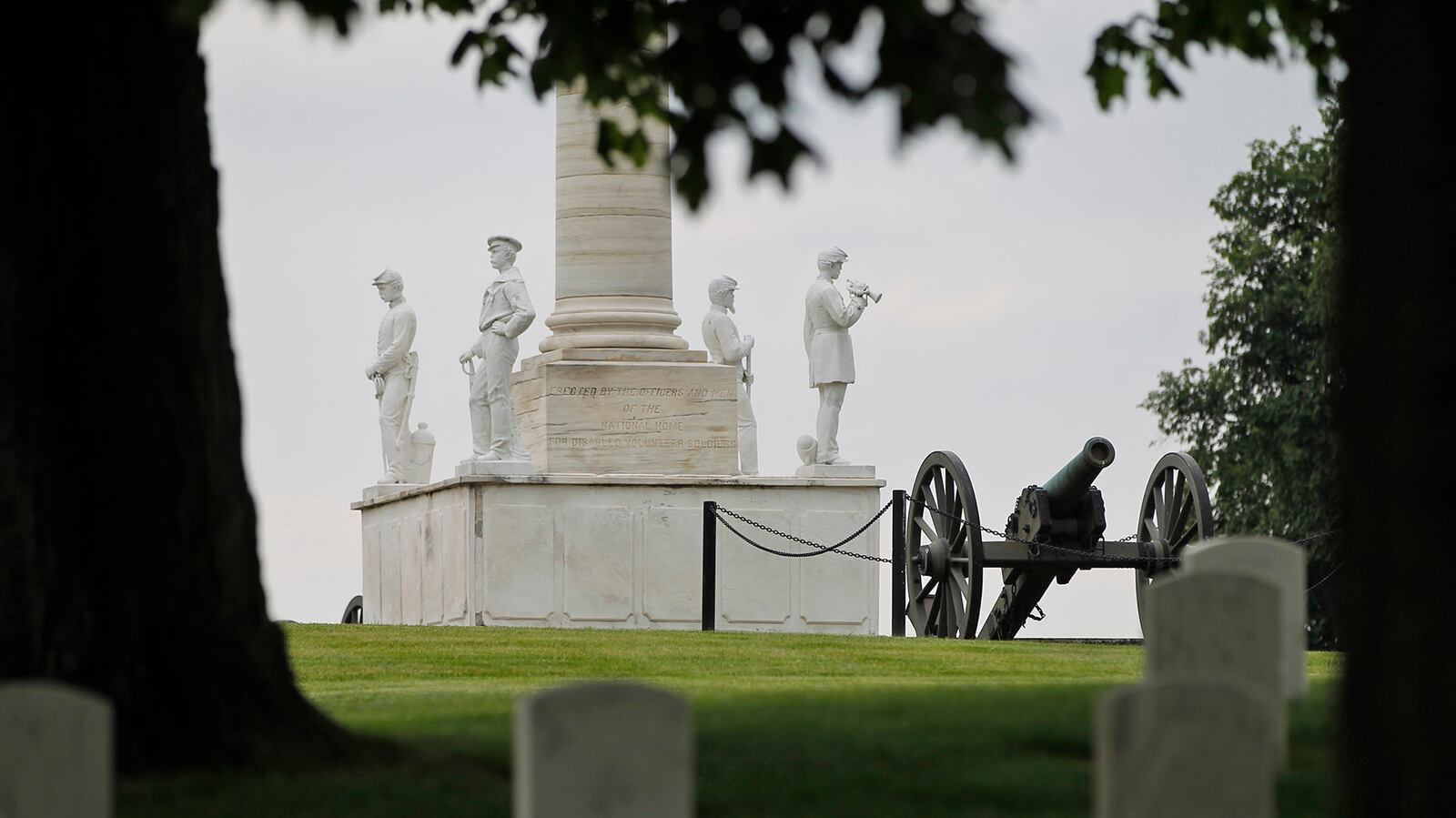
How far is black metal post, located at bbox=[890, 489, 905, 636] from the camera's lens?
21.0 m

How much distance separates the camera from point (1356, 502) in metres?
5.98

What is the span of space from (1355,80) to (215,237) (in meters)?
3.94

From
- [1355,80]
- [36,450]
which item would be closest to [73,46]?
[36,450]

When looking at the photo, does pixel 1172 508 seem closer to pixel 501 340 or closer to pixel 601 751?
pixel 501 340

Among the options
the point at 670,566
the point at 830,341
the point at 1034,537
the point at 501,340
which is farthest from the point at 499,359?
the point at 1034,537

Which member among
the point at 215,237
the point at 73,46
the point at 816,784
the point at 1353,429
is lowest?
the point at 816,784

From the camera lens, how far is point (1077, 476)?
20250 mm

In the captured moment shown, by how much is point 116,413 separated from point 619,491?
16.5 m

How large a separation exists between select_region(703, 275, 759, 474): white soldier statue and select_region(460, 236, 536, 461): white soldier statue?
245cm

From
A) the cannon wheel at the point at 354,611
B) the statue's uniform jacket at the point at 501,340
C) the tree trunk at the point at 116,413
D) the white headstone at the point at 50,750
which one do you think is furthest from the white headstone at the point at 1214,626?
the cannon wheel at the point at 354,611

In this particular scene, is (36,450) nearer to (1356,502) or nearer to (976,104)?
(976,104)

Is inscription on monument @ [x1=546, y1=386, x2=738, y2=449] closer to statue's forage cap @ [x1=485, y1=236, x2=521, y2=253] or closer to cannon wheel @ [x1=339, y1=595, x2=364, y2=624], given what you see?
statue's forage cap @ [x1=485, y1=236, x2=521, y2=253]

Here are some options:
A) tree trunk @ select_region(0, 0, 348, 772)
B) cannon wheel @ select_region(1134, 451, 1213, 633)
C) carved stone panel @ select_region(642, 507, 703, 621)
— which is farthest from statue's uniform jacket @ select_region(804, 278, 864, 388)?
tree trunk @ select_region(0, 0, 348, 772)

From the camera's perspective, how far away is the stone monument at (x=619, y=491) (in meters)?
24.2
